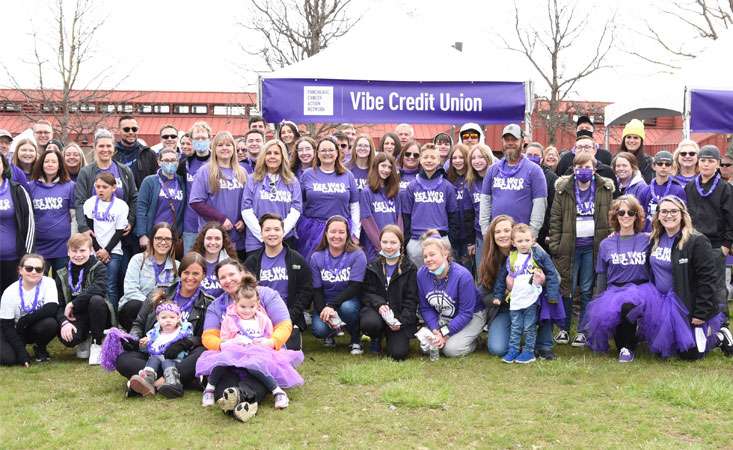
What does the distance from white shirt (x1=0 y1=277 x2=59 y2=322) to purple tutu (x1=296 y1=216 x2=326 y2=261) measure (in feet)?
7.86

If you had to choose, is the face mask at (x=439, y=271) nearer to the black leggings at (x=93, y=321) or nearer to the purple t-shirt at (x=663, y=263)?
the purple t-shirt at (x=663, y=263)

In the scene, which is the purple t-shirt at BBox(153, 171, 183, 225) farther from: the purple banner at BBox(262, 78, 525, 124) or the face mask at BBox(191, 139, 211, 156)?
the purple banner at BBox(262, 78, 525, 124)

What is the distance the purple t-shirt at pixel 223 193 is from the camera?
285 inches

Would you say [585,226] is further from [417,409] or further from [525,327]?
[417,409]

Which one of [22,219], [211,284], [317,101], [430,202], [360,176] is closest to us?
[211,284]

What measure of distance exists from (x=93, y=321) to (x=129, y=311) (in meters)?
0.37

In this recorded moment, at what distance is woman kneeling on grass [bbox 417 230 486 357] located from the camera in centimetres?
682

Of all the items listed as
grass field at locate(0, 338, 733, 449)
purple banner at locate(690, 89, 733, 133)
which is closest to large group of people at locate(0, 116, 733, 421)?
grass field at locate(0, 338, 733, 449)

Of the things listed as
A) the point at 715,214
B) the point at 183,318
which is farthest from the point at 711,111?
the point at 183,318

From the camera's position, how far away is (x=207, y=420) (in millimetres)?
4984

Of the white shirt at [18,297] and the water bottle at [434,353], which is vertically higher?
the white shirt at [18,297]

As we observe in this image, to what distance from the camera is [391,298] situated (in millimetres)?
6938

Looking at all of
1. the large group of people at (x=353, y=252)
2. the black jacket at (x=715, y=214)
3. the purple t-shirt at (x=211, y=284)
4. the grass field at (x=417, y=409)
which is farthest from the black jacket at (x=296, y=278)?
the black jacket at (x=715, y=214)

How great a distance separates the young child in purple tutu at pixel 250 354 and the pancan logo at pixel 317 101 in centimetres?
386
